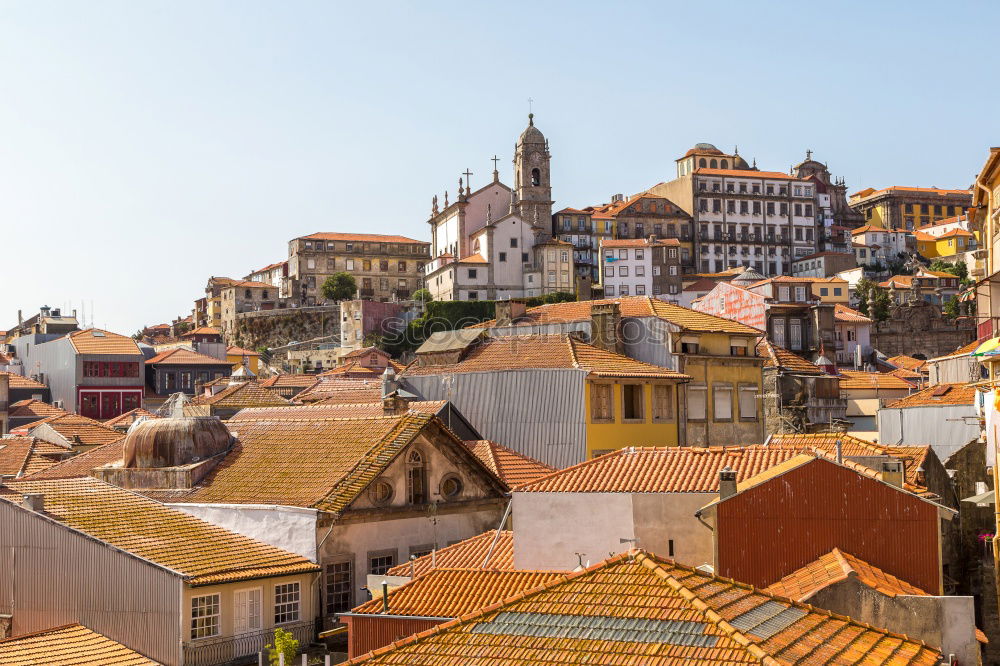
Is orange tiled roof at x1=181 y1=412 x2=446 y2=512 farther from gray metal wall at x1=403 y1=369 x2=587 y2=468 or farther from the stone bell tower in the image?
the stone bell tower

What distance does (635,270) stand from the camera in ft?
379

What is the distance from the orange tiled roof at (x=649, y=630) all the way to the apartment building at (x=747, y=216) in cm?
11134

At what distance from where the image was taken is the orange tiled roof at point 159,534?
23.1m

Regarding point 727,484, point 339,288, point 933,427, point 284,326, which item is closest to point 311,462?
point 727,484

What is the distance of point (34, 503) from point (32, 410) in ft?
165

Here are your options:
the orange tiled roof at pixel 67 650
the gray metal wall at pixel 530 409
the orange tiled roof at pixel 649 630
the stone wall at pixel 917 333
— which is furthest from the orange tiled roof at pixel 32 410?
the stone wall at pixel 917 333

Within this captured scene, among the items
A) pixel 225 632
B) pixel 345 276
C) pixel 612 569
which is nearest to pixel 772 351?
pixel 225 632

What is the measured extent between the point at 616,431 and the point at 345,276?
89560 mm

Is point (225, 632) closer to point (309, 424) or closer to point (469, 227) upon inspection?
point (309, 424)

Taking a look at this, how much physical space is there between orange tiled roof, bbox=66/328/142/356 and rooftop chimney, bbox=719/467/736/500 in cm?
7101

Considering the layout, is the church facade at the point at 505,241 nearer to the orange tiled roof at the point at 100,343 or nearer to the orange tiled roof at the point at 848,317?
the orange tiled roof at the point at 848,317

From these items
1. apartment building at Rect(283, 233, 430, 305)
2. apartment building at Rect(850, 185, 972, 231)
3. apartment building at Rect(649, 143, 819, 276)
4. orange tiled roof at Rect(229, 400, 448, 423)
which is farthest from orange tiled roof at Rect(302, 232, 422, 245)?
orange tiled roof at Rect(229, 400, 448, 423)

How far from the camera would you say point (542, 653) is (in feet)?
44.1

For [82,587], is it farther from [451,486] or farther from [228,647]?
[451,486]
